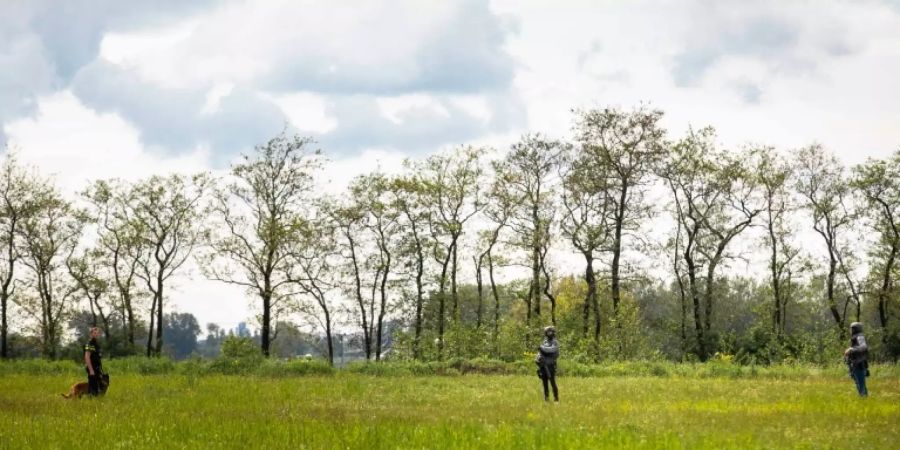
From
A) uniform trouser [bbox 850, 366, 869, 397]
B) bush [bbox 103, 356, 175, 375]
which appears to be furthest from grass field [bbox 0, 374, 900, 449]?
bush [bbox 103, 356, 175, 375]

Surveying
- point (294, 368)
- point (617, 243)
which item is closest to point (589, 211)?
point (617, 243)

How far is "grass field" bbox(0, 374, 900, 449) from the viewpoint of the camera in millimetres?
13656

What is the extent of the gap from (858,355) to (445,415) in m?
13.0

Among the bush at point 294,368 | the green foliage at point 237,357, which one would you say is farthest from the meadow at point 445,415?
the green foliage at point 237,357

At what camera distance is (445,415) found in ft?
61.0

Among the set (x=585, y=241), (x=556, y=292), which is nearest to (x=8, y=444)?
(x=585, y=241)

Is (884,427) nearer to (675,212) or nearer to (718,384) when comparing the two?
(718,384)

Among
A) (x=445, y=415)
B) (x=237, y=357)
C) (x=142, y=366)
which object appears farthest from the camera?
(x=237, y=357)

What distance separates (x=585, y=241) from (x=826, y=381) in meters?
27.5

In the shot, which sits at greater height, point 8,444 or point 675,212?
point 675,212

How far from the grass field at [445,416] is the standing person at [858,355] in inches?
22.5

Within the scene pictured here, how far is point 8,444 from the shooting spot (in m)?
13.4

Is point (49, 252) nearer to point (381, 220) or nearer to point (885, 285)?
point (381, 220)

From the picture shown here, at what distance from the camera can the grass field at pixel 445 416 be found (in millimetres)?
13656
